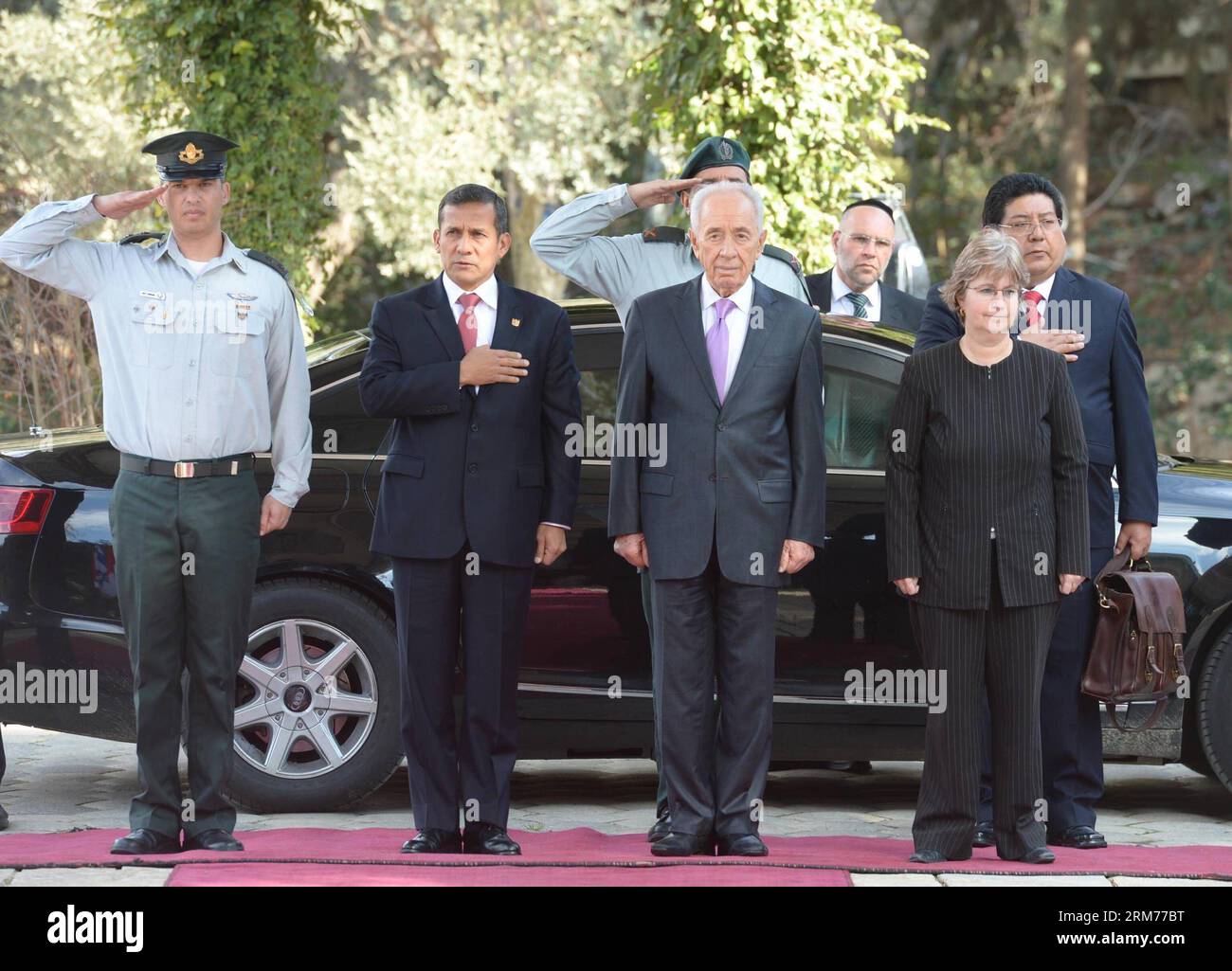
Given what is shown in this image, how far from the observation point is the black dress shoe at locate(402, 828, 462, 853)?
526cm

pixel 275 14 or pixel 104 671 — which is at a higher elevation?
pixel 275 14

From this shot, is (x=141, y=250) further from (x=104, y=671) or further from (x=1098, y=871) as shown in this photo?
(x=1098, y=871)

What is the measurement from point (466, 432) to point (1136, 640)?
85.6 inches

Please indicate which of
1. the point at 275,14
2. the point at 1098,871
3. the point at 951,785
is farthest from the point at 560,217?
the point at 275,14

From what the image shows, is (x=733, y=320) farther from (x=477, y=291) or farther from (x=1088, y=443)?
(x=1088, y=443)

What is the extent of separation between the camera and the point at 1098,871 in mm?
4961

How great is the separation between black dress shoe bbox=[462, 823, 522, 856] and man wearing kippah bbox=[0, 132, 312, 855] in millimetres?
683

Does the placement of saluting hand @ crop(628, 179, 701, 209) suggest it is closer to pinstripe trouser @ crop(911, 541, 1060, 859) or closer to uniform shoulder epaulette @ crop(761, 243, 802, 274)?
uniform shoulder epaulette @ crop(761, 243, 802, 274)

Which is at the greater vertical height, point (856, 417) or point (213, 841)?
point (856, 417)

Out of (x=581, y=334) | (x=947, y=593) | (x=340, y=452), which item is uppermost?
(x=581, y=334)

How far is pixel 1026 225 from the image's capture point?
5691 mm

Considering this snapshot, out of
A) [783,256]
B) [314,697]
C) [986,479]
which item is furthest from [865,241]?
[314,697]

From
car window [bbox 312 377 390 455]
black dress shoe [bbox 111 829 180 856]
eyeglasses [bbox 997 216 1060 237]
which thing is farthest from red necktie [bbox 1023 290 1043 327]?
black dress shoe [bbox 111 829 180 856]
